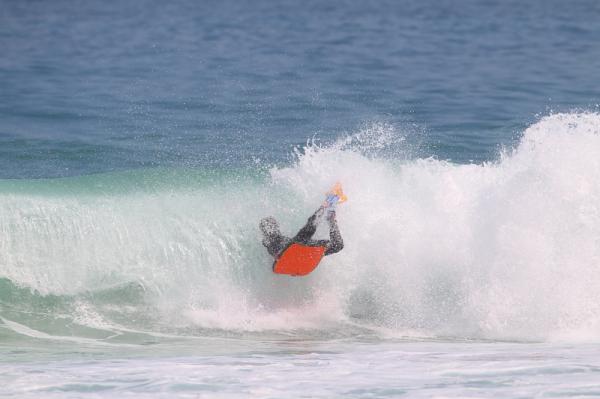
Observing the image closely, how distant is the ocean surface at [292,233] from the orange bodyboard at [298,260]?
0.64m

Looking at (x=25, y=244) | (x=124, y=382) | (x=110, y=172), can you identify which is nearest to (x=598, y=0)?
(x=110, y=172)

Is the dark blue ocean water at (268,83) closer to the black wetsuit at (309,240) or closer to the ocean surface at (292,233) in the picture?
the ocean surface at (292,233)

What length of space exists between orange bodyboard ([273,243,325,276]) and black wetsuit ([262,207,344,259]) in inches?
2.1

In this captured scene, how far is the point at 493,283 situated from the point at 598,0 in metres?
37.8

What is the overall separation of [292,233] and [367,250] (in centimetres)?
96

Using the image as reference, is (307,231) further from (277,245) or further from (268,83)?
Result: (268,83)

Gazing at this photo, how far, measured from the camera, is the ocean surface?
8990 mm

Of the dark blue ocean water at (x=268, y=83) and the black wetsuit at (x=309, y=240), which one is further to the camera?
the dark blue ocean water at (x=268, y=83)

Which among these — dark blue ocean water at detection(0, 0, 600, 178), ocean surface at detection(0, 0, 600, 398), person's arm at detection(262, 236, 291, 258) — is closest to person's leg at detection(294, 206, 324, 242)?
person's arm at detection(262, 236, 291, 258)

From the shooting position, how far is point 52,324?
11.2m

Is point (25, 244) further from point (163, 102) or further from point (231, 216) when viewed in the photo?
point (163, 102)

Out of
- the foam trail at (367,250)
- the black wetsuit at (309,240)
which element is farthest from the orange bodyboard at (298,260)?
the foam trail at (367,250)

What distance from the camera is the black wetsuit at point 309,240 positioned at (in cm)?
1080

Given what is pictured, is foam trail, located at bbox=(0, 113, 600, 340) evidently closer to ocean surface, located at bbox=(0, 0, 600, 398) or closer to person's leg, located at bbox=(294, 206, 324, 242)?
ocean surface, located at bbox=(0, 0, 600, 398)
